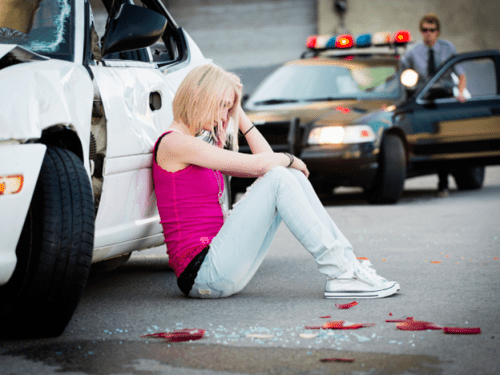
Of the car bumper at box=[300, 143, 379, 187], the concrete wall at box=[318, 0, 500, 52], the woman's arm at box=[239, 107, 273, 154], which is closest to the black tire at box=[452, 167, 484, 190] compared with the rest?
the car bumper at box=[300, 143, 379, 187]

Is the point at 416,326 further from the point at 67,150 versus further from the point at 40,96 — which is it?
the point at 40,96

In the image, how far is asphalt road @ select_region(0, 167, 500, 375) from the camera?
9.62 feet

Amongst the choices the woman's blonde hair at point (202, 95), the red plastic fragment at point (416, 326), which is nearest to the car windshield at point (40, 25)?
the woman's blonde hair at point (202, 95)

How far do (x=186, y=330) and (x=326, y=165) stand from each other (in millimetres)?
5236

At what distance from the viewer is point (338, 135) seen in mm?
8500

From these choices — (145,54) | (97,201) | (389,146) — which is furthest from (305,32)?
(97,201)

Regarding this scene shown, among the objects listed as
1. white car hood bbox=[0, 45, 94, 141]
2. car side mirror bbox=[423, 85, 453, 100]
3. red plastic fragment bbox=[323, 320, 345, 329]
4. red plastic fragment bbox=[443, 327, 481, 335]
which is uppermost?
white car hood bbox=[0, 45, 94, 141]

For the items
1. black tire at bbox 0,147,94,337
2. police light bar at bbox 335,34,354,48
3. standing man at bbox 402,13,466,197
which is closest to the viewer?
black tire at bbox 0,147,94,337

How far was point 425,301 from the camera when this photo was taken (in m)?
3.96

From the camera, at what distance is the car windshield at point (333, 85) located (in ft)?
30.9

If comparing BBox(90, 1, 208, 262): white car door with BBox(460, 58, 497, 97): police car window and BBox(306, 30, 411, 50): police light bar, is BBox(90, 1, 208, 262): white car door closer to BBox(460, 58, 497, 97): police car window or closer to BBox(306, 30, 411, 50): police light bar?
BBox(306, 30, 411, 50): police light bar

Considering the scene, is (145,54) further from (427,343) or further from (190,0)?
(190,0)

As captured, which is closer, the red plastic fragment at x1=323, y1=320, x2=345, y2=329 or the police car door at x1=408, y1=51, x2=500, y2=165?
the red plastic fragment at x1=323, y1=320, x2=345, y2=329

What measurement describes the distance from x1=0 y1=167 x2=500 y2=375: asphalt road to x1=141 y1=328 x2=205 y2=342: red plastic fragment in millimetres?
43
